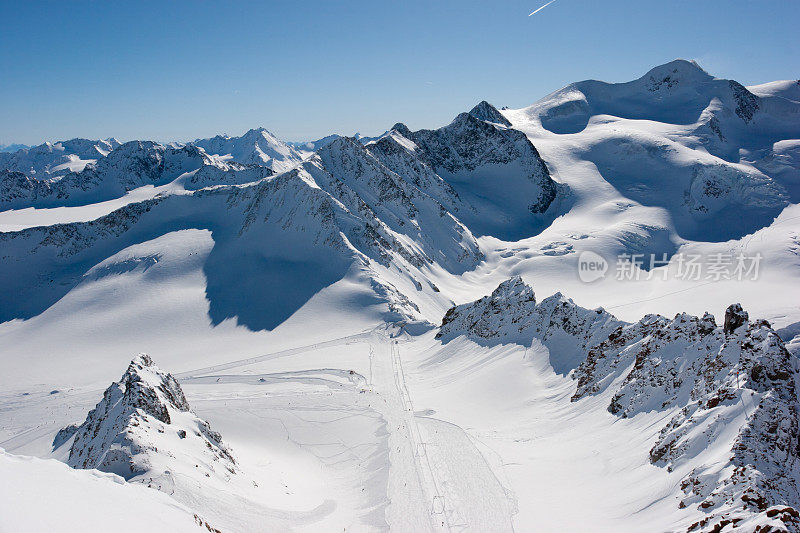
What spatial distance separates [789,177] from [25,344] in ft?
615

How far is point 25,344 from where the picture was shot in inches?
2505

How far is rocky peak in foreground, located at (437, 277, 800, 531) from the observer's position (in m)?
13.6

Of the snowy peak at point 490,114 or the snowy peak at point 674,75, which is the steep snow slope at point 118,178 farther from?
the snowy peak at point 674,75

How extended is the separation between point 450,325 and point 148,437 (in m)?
36.5

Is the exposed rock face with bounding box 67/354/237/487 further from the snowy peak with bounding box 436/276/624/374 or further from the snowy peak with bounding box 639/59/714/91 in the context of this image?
the snowy peak with bounding box 639/59/714/91

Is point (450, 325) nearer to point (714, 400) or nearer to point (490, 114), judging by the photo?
point (714, 400)

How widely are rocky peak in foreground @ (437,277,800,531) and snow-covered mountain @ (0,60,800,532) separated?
0.11 meters

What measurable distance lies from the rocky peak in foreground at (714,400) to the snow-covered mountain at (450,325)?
0.37 feet

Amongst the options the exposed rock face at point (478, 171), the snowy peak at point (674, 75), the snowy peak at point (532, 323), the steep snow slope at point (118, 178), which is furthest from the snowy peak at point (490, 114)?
the snowy peak at point (532, 323)

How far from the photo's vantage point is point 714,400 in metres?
17.7

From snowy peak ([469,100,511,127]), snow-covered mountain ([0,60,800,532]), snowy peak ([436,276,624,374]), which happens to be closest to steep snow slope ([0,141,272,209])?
snow-covered mountain ([0,60,800,532])

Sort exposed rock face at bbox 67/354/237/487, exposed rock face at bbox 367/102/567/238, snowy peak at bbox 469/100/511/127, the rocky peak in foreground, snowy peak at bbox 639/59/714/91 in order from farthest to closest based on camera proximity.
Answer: snowy peak at bbox 639/59/714/91 < snowy peak at bbox 469/100/511/127 < exposed rock face at bbox 367/102/567/238 < exposed rock face at bbox 67/354/237/487 < the rocky peak in foreground

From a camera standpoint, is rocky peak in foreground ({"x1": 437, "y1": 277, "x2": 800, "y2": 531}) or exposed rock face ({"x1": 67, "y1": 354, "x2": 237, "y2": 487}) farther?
exposed rock face ({"x1": 67, "y1": 354, "x2": 237, "y2": 487})

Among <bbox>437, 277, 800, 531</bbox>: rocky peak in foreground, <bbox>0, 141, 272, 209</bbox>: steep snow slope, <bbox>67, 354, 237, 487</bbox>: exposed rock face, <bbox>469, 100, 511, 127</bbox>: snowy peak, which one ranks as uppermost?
<bbox>469, 100, 511, 127</bbox>: snowy peak
